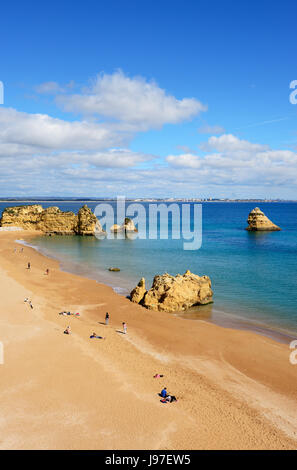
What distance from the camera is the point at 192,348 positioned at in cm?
2238

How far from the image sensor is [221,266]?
48594mm

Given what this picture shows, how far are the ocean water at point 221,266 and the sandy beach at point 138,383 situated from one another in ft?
17.3

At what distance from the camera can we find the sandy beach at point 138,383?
1325 centimetres

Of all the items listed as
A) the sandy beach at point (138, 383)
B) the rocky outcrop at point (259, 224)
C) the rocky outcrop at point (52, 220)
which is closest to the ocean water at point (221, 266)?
the sandy beach at point (138, 383)

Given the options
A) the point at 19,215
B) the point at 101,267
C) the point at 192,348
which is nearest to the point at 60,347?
the point at 192,348

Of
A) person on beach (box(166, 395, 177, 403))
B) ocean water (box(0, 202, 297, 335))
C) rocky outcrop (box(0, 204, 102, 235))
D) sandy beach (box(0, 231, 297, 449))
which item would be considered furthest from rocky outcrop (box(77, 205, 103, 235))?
person on beach (box(166, 395, 177, 403))

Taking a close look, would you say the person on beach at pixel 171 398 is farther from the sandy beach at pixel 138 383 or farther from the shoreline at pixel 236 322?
the shoreline at pixel 236 322

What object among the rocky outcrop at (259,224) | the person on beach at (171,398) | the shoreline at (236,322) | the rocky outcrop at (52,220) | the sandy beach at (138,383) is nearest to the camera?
the sandy beach at (138,383)

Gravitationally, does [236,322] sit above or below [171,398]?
below

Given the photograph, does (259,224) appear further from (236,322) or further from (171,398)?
(171,398)

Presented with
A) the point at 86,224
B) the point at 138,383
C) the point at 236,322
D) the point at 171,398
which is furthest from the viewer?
the point at 86,224

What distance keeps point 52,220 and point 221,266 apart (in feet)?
202

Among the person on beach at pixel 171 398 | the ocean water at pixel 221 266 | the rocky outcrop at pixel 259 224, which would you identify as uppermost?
the rocky outcrop at pixel 259 224

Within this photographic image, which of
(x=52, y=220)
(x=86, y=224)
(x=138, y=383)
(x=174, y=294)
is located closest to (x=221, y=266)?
(x=174, y=294)
